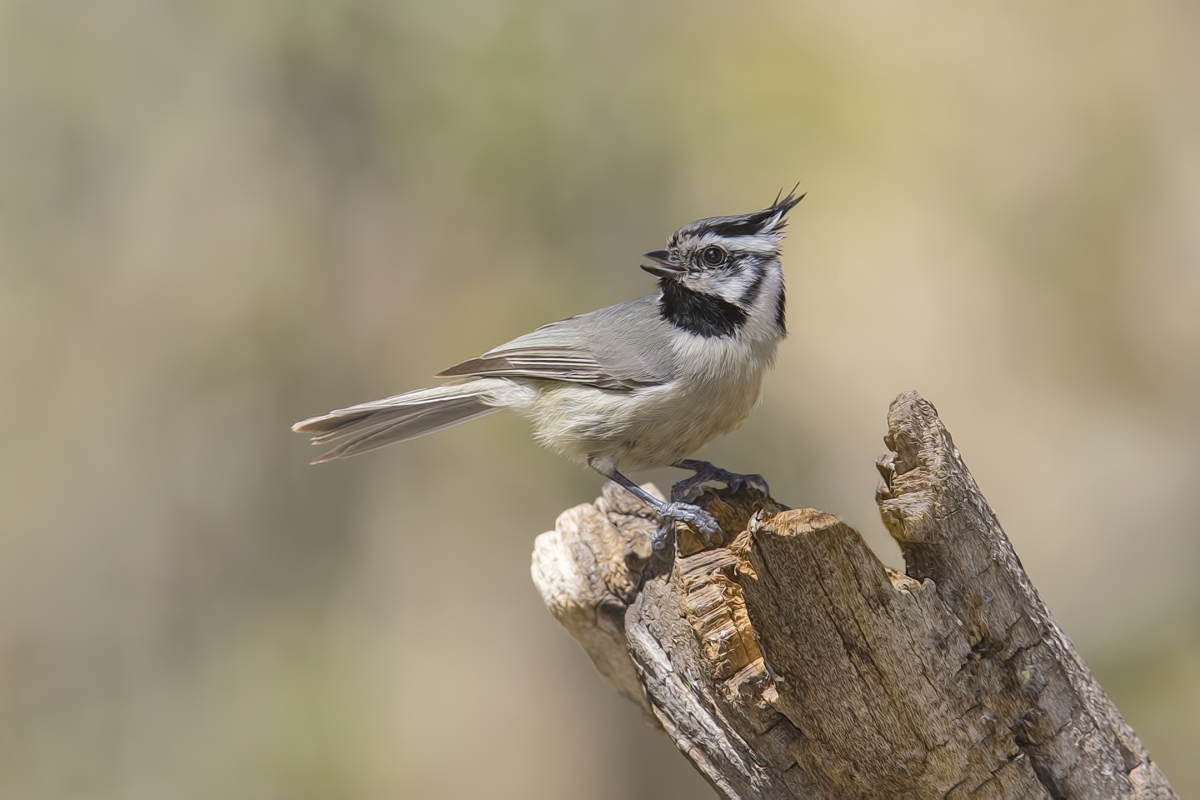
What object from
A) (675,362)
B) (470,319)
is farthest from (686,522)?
(470,319)

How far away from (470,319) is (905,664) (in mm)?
4521

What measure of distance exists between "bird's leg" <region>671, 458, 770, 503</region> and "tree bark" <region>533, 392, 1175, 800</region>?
2.18 ft

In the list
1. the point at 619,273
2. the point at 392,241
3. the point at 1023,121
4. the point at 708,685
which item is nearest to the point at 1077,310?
the point at 1023,121

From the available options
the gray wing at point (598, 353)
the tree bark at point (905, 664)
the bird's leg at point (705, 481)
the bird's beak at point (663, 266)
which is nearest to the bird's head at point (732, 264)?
the bird's beak at point (663, 266)

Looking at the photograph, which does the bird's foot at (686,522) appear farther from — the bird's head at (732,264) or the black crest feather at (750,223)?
the black crest feather at (750,223)

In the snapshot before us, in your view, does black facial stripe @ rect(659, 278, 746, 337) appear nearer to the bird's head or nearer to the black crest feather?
the bird's head

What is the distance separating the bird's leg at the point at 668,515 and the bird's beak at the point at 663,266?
77 centimetres

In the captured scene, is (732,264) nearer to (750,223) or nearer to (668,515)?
(750,223)

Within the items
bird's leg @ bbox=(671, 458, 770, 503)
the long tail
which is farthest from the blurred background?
bird's leg @ bbox=(671, 458, 770, 503)

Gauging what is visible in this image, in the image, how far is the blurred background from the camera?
6.12m

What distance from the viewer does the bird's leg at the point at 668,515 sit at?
2.81m

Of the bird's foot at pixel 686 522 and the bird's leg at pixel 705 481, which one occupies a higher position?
the bird's leg at pixel 705 481

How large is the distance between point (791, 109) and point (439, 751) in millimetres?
4985

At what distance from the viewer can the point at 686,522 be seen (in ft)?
9.28
